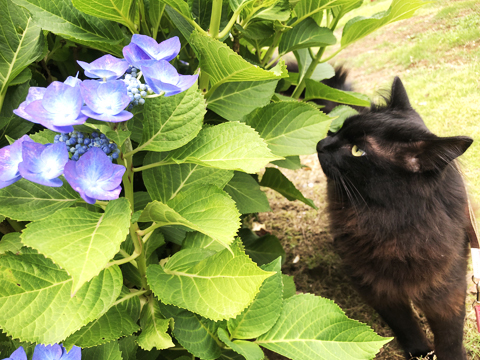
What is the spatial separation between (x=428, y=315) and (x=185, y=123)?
157 cm

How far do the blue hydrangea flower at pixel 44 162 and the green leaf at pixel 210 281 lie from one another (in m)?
0.35

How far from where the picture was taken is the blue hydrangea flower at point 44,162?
59 centimetres

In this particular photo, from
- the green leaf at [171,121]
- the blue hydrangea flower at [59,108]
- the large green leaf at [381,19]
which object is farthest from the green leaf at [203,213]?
the large green leaf at [381,19]

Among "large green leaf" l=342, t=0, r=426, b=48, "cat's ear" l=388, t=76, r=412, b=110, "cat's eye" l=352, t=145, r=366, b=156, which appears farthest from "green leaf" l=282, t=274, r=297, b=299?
"cat's ear" l=388, t=76, r=412, b=110

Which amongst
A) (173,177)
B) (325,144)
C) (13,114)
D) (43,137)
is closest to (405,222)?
(325,144)

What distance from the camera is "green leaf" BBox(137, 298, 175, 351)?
2.80 feet

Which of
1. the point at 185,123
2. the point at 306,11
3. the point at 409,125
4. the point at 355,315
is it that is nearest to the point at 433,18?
the point at 409,125

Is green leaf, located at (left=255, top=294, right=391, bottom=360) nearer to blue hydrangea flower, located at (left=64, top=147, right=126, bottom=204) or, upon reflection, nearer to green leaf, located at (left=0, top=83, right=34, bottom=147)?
blue hydrangea flower, located at (left=64, top=147, right=126, bottom=204)

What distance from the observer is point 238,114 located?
3.80 ft

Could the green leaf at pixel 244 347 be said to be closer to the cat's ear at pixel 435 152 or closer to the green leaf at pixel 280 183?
the green leaf at pixel 280 183

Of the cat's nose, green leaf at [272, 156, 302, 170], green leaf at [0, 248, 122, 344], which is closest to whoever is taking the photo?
green leaf at [0, 248, 122, 344]

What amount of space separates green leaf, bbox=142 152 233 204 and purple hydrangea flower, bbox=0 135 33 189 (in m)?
0.34

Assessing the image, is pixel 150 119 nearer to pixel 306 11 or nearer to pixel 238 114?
pixel 238 114

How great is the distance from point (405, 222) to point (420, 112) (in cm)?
123
